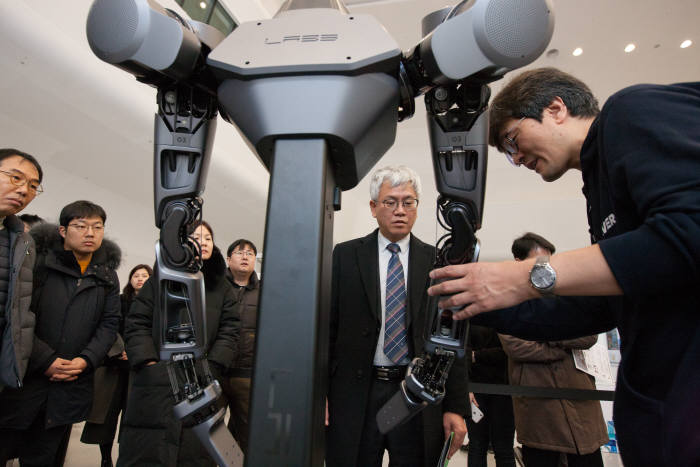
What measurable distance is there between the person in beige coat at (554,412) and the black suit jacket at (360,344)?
701 millimetres

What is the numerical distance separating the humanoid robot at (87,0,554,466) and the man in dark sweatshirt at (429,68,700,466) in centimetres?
17

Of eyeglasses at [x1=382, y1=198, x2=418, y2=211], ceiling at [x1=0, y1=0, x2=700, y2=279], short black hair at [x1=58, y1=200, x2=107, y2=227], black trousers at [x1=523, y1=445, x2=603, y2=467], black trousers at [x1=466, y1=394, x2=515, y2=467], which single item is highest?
ceiling at [x1=0, y1=0, x2=700, y2=279]

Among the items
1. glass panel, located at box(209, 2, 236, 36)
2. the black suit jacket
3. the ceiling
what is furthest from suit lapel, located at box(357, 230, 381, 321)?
glass panel, located at box(209, 2, 236, 36)

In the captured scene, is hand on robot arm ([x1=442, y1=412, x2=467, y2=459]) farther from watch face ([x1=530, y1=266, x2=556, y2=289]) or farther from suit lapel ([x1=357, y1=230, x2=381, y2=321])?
watch face ([x1=530, y1=266, x2=556, y2=289])

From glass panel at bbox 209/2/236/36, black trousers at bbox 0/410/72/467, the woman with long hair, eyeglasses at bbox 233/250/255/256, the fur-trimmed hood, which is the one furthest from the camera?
glass panel at bbox 209/2/236/36

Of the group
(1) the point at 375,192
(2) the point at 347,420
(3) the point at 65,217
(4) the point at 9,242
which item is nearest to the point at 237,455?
(2) the point at 347,420

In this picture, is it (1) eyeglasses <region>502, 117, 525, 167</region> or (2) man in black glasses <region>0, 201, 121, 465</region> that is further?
(2) man in black glasses <region>0, 201, 121, 465</region>

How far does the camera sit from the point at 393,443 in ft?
3.43

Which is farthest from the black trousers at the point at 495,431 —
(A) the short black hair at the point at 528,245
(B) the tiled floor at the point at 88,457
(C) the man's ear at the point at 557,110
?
(C) the man's ear at the point at 557,110

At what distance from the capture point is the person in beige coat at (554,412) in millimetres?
1521

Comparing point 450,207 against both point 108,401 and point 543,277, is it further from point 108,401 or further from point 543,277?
point 108,401

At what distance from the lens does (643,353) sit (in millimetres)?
562

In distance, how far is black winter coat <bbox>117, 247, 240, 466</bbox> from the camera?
140cm

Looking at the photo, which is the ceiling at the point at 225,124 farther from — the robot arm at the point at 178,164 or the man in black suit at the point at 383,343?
the man in black suit at the point at 383,343
